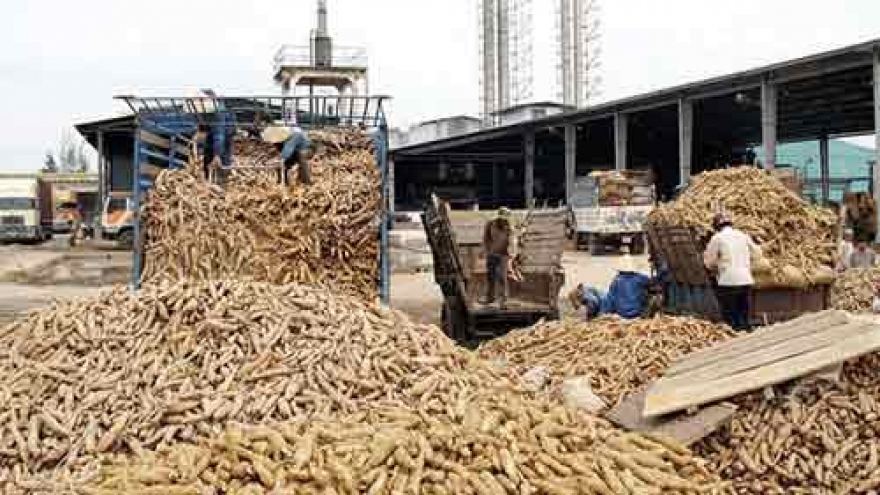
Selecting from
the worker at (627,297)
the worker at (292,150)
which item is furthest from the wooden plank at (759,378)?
the worker at (627,297)

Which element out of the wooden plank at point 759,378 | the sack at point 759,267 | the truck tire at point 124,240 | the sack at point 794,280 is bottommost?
the wooden plank at point 759,378

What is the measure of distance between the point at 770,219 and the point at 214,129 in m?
6.78

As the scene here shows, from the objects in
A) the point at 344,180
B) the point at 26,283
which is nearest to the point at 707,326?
the point at 344,180

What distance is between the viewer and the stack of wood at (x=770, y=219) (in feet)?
38.0

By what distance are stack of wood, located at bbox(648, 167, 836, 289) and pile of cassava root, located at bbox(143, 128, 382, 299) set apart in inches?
166

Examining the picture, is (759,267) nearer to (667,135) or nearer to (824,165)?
(824,165)

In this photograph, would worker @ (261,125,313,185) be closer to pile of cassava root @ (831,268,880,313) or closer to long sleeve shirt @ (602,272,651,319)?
long sleeve shirt @ (602,272,651,319)

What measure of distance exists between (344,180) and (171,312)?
419cm

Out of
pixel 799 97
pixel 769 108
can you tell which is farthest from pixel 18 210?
pixel 799 97

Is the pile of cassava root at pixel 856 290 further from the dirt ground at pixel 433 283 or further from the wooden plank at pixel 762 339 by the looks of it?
the dirt ground at pixel 433 283

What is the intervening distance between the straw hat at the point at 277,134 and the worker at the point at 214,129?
0.73m

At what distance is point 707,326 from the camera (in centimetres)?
917

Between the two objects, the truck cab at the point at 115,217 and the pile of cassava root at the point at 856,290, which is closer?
the pile of cassava root at the point at 856,290

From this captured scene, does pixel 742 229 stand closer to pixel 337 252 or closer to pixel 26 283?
pixel 337 252
